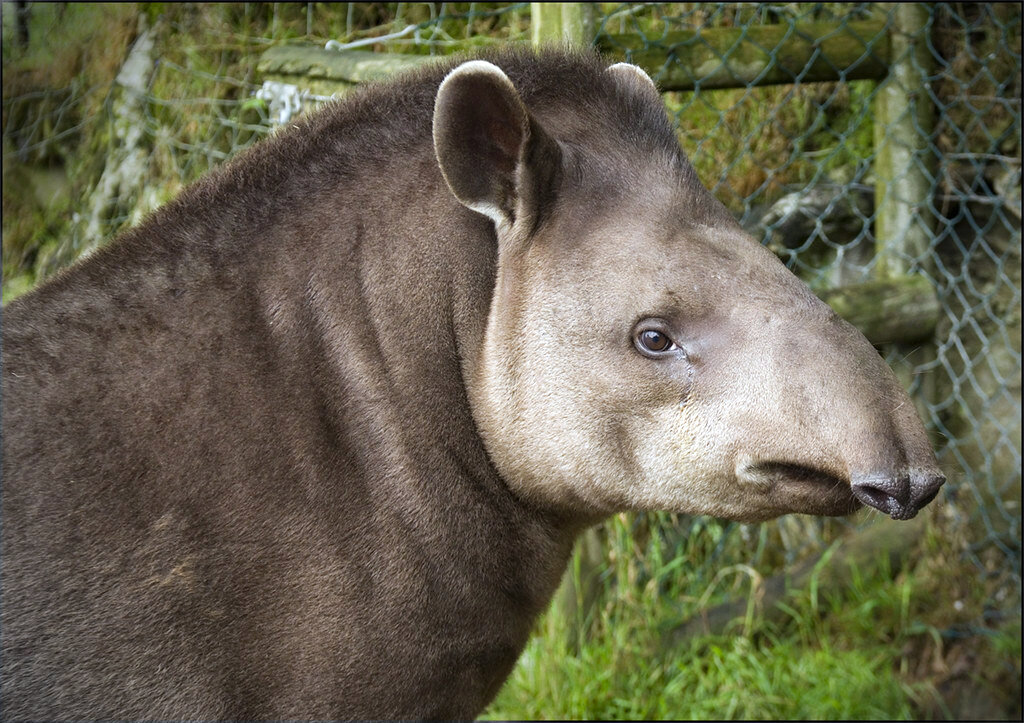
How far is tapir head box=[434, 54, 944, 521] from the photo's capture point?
211 centimetres

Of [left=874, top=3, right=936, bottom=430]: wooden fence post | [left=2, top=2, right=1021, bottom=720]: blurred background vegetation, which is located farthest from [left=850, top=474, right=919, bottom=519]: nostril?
[left=874, top=3, right=936, bottom=430]: wooden fence post

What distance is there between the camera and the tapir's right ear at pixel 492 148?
7.20 feet

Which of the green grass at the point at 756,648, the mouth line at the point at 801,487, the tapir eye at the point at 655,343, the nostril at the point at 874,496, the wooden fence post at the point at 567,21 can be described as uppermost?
the wooden fence post at the point at 567,21

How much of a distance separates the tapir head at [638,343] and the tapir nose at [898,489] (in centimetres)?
2

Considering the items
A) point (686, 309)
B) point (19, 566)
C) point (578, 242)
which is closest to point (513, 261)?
point (578, 242)

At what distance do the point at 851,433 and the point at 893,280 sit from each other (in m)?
3.04

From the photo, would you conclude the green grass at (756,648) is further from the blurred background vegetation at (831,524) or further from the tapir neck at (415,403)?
the tapir neck at (415,403)

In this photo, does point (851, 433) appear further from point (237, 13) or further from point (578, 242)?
point (237, 13)

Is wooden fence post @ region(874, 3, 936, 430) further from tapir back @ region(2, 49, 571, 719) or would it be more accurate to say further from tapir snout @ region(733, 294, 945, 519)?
tapir back @ region(2, 49, 571, 719)

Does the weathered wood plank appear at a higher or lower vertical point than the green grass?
higher

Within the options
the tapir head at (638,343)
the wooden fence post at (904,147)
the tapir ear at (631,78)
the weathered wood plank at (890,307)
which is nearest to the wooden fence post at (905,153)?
the wooden fence post at (904,147)

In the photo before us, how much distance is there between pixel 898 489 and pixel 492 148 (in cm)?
113

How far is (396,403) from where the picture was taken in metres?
2.37

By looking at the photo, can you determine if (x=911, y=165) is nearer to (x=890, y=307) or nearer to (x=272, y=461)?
(x=890, y=307)
